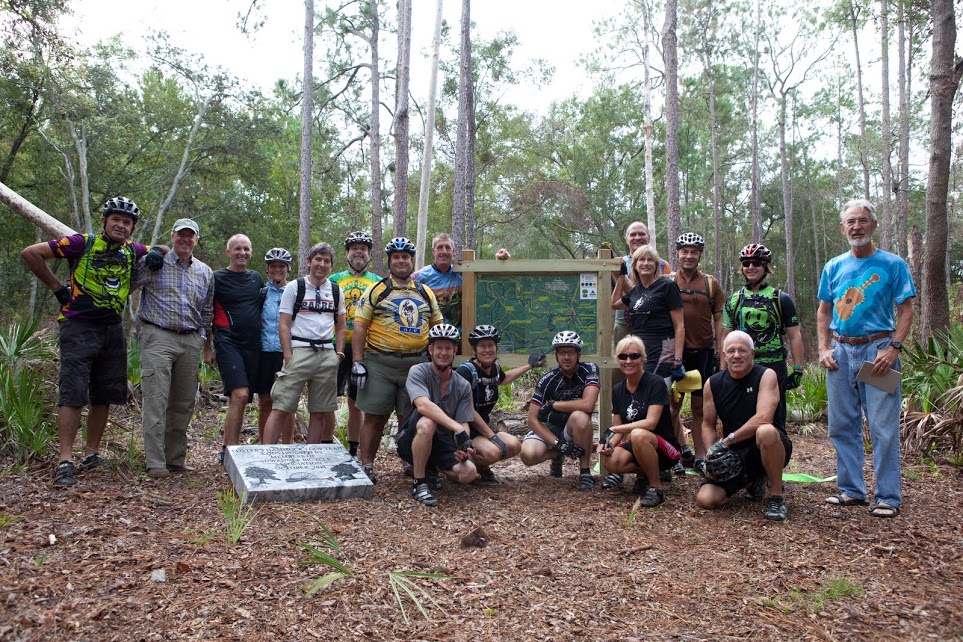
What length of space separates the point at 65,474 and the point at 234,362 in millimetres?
1484

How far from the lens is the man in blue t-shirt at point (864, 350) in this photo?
488 cm

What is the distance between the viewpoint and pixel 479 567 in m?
3.93

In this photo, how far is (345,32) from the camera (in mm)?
24391

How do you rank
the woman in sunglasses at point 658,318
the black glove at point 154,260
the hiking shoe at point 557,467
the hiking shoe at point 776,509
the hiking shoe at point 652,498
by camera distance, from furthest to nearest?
the hiking shoe at point 557,467 < the woman in sunglasses at point 658,318 < the black glove at point 154,260 < the hiking shoe at point 652,498 < the hiking shoe at point 776,509

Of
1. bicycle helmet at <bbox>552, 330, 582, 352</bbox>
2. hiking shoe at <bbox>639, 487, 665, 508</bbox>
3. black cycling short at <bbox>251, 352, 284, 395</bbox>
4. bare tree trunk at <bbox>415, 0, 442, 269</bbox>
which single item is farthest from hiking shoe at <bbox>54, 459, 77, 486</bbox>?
bare tree trunk at <bbox>415, 0, 442, 269</bbox>

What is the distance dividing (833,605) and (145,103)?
26.7m

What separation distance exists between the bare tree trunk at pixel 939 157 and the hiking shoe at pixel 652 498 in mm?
4850

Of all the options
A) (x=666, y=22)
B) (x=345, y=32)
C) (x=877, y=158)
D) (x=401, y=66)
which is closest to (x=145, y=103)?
(x=345, y=32)

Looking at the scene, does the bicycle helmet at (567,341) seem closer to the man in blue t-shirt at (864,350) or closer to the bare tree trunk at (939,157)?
the man in blue t-shirt at (864,350)

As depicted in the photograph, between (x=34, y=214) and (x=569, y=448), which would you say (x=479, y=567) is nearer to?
(x=569, y=448)

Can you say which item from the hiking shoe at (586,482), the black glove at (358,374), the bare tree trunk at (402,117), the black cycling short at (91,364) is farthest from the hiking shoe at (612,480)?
the bare tree trunk at (402,117)

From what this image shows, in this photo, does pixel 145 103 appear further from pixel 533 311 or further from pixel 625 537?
pixel 625 537

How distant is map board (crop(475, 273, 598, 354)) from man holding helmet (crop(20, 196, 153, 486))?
3.09 meters

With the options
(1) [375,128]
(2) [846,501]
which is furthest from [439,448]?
(1) [375,128]
